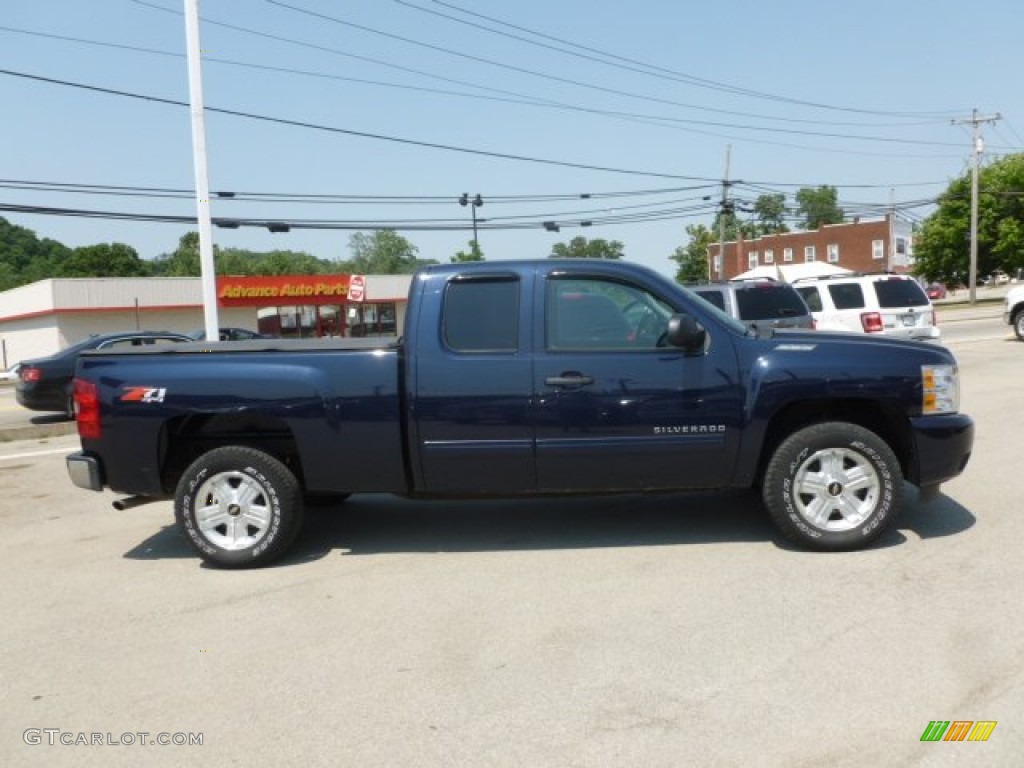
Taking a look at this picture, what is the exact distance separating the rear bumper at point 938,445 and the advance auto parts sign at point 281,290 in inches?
1598

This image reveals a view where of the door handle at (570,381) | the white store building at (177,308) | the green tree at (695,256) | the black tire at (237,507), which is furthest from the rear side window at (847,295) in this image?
the green tree at (695,256)

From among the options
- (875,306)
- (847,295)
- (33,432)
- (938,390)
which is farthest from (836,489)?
(33,432)

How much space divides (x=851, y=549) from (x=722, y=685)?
2.03m

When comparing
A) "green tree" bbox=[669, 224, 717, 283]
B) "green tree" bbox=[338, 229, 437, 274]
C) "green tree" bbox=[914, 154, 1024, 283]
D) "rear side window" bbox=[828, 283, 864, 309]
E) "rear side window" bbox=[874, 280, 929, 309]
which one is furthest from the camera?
"green tree" bbox=[338, 229, 437, 274]

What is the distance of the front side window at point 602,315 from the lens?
5.22 m

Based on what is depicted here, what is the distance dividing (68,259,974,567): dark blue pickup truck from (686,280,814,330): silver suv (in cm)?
682

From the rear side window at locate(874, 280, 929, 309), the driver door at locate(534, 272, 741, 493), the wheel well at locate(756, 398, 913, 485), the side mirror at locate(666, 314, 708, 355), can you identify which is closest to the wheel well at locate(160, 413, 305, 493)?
the driver door at locate(534, 272, 741, 493)

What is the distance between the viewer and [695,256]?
102375 millimetres

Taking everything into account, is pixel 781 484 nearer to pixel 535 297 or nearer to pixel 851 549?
pixel 851 549

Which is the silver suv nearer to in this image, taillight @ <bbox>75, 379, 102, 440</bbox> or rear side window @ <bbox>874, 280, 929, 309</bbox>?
rear side window @ <bbox>874, 280, 929, 309</bbox>

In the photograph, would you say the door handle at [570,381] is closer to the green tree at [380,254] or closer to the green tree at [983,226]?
the green tree at [983,226]

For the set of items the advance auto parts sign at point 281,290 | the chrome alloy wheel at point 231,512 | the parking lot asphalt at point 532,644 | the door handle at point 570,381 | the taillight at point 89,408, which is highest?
the advance auto parts sign at point 281,290

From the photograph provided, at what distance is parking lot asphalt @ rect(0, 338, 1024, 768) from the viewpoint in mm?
3191

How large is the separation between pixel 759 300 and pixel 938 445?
24.0 feet
